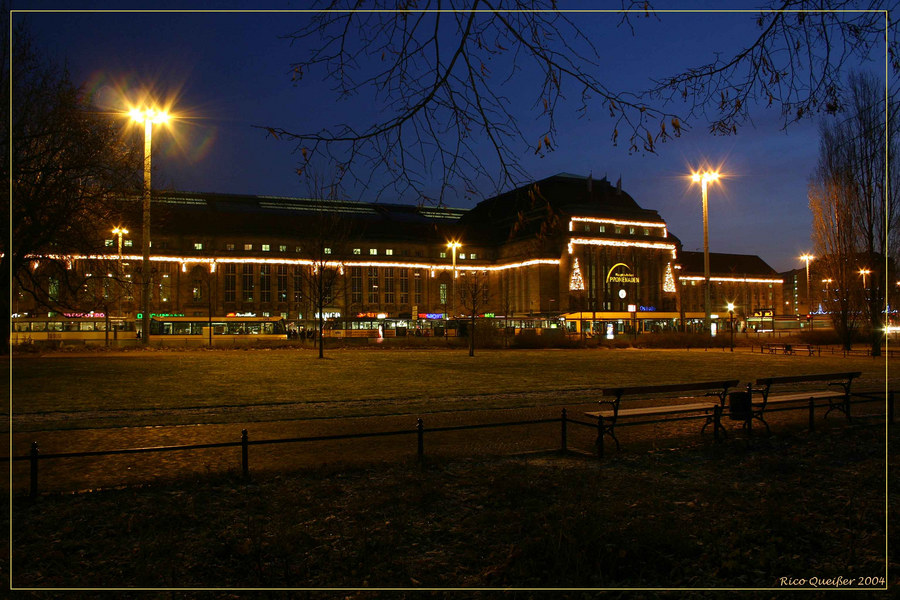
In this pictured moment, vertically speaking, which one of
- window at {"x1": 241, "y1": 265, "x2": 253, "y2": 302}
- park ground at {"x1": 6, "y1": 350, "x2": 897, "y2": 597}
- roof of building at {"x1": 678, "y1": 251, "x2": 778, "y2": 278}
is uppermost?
roof of building at {"x1": 678, "y1": 251, "x2": 778, "y2": 278}

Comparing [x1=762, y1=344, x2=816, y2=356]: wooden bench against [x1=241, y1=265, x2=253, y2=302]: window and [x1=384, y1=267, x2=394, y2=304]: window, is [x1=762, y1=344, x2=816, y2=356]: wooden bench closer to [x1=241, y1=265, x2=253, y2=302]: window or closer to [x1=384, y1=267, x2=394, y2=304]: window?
[x1=384, y1=267, x2=394, y2=304]: window

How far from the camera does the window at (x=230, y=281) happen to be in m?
92.1

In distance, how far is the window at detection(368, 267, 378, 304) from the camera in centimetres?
9988

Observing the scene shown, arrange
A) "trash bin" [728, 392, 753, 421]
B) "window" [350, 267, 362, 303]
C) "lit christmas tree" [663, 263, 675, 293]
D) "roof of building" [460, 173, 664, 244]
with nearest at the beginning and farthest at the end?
"trash bin" [728, 392, 753, 421] < "window" [350, 267, 362, 303] < "roof of building" [460, 173, 664, 244] < "lit christmas tree" [663, 263, 675, 293]

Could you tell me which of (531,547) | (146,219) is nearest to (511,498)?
(531,547)

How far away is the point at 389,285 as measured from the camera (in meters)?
101

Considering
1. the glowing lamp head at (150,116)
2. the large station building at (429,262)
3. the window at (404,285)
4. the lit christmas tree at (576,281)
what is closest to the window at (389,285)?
the large station building at (429,262)

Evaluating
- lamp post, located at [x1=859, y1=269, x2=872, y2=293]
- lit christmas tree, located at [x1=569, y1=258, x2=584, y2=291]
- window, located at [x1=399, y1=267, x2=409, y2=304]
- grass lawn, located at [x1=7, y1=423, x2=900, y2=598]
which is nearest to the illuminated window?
window, located at [x1=399, y1=267, x2=409, y2=304]

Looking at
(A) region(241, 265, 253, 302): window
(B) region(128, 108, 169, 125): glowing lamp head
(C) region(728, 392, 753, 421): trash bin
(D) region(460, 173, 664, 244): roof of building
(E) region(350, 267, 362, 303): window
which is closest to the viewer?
(C) region(728, 392, 753, 421): trash bin

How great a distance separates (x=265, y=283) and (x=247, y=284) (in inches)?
100

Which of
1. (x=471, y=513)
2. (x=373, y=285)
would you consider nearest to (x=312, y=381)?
(x=471, y=513)

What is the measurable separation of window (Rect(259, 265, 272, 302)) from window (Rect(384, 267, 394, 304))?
57.9 feet

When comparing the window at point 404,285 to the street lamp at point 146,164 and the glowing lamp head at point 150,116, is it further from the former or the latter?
the glowing lamp head at point 150,116

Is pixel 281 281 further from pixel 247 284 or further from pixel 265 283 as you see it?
pixel 247 284
